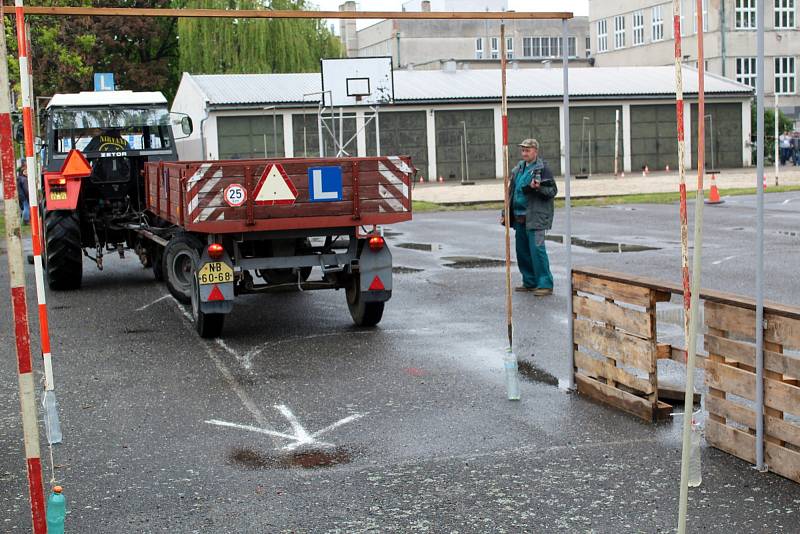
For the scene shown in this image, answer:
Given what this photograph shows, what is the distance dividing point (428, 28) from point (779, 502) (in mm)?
86302

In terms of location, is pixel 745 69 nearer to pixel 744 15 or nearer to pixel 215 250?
pixel 744 15

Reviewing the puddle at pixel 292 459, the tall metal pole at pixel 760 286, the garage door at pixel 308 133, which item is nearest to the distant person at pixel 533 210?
the puddle at pixel 292 459

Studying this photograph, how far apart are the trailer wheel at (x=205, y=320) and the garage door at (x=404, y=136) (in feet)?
117

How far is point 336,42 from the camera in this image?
177 ft

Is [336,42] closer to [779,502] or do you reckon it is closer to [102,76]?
[102,76]

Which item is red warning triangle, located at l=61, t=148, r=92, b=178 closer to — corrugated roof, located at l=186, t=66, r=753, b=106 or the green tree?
corrugated roof, located at l=186, t=66, r=753, b=106

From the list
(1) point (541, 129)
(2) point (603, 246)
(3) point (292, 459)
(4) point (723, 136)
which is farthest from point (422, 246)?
(4) point (723, 136)

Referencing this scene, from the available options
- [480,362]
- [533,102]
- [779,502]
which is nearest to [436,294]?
[480,362]

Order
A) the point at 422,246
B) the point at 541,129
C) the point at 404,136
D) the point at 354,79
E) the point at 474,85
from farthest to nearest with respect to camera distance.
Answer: the point at 474,85 → the point at 541,129 → the point at 404,136 → the point at 354,79 → the point at 422,246

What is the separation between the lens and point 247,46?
5241 cm

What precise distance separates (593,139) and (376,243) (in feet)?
132

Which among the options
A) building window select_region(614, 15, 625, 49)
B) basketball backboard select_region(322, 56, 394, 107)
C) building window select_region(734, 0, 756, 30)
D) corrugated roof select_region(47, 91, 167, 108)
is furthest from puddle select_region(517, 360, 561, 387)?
building window select_region(614, 15, 625, 49)

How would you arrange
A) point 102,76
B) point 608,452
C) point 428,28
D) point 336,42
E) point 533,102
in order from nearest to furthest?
point 608,452, point 102,76, point 533,102, point 336,42, point 428,28

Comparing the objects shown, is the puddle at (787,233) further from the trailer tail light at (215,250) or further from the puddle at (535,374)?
the trailer tail light at (215,250)
